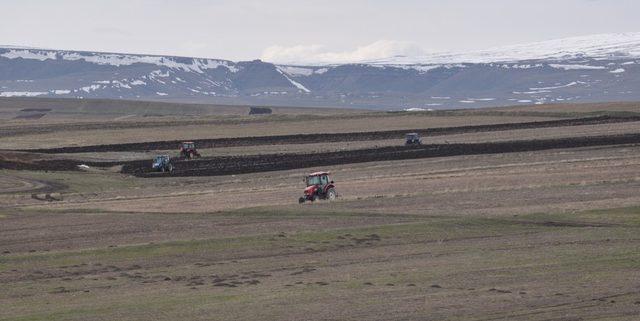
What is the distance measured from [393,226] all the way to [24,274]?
13609 millimetres

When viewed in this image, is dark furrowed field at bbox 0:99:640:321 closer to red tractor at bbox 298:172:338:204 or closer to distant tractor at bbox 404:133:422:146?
red tractor at bbox 298:172:338:204

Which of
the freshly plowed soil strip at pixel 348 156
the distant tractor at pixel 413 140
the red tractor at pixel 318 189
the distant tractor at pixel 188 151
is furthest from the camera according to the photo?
A: the distant tractor at pixel 413 140

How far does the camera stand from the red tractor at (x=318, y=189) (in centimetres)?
5503

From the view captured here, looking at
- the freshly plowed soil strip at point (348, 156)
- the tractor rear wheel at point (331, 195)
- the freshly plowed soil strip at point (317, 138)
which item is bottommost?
the freshly plowed soil strip at point (317, 138)

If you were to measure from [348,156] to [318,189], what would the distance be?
3302cm

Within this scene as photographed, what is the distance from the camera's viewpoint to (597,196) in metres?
49.7

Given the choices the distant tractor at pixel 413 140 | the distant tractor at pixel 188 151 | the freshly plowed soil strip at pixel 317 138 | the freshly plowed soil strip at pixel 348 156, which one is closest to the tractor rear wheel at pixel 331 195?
the freshly plowed soil strip at pixel 348 156

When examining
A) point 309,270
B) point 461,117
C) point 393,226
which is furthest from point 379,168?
point 461,117

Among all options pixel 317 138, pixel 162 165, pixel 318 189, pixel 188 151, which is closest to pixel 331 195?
pixel 318 189

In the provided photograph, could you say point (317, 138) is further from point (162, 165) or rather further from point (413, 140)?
point (162, 165)

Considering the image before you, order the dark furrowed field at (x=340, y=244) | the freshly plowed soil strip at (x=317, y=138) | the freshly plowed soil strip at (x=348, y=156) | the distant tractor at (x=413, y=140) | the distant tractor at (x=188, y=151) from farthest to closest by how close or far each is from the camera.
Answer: the freshly plowed soil strip at (x=317, y=138), the distant tractor at (x=413, y=140), the distant tractor at (x=188, y=151), the freshly plowed soil strip at (x=348, y=156), the dark furrowed field at (x=340, y=244)

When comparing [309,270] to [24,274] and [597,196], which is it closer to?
[24,274]

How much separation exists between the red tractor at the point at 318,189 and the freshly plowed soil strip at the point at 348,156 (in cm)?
2298

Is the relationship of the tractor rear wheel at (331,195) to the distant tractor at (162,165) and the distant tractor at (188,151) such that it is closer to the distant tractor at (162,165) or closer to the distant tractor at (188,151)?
the distant tractor at (162,165)
